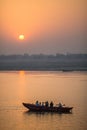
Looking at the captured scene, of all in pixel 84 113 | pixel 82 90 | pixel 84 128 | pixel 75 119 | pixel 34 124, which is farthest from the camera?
pixel 82 90

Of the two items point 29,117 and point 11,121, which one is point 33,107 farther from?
point 11,121

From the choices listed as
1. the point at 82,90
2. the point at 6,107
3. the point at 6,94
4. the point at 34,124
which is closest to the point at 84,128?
the point at 34,124

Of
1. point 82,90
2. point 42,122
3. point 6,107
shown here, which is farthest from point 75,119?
Result: point 82,90

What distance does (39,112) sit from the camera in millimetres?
8898

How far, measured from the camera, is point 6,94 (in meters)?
13.8

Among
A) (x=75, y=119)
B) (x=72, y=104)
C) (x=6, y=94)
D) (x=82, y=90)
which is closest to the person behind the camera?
(x=75, y=119)

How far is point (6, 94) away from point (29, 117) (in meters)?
5.59

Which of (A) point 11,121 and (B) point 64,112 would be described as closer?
(A) point 11,121

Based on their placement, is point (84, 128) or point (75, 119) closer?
point (84, 128)

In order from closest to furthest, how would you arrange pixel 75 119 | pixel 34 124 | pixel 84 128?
pixel 84 128
pixel 34 124
pixel 75 119

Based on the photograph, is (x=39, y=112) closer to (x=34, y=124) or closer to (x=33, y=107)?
(x=33, y=107)

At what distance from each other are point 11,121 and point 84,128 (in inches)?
62.6

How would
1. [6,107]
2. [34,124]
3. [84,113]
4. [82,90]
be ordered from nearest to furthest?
[34,124], [84,113], [6,107], [82,90]

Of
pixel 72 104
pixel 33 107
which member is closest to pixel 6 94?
pixel 72 104
